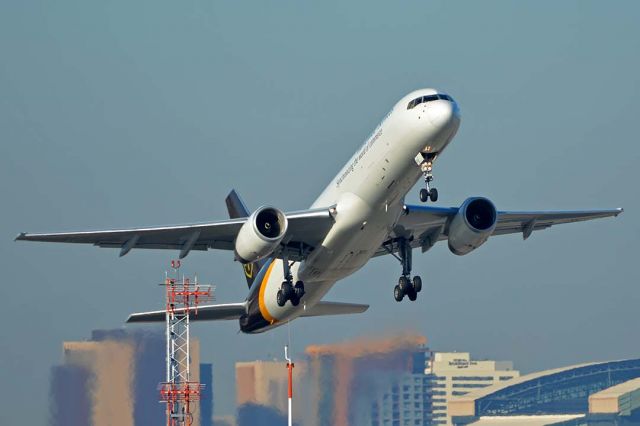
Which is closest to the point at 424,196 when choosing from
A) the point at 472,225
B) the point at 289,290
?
the point at 472,225

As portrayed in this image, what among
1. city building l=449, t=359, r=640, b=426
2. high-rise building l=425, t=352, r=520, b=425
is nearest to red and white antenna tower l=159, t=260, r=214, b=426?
high-rise building l=425, t=352, r=520, b=425

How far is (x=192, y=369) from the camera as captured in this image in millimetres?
57500

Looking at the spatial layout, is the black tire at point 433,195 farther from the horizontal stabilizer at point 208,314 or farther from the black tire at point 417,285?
the horizontal stabilizer at point 208,314

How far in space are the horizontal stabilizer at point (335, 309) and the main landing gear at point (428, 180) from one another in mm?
12514

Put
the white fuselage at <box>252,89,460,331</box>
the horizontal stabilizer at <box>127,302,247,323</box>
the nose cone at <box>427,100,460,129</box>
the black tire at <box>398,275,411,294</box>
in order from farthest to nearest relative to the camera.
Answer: the horizontal stabilizer at <box>127,302,247,323</box>, the black tire at <box>398,275,411,294</box>, the white fuselage at <box>252,89,460,331</box>, the nose cone at <box>427,100,460,129</box>

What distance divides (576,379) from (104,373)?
65239mm

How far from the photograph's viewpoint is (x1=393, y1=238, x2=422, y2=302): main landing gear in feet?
153

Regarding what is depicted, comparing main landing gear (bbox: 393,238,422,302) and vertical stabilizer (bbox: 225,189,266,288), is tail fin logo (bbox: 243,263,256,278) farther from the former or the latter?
main landing gear (bbox: 393,238,422,302)

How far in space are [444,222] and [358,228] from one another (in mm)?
5418

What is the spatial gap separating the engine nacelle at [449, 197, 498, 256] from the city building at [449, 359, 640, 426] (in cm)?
4898

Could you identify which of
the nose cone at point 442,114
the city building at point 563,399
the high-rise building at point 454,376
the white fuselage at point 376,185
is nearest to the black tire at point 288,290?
the white fuselage at point 376,185

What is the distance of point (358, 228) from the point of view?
42.6m

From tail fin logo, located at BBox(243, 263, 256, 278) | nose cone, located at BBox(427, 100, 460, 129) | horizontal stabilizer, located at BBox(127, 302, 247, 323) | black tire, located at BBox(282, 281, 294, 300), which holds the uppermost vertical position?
nose cone, located at BBox(427, 100, 460, 129)

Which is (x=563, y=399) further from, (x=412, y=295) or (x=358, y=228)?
(x=358, y=228)
